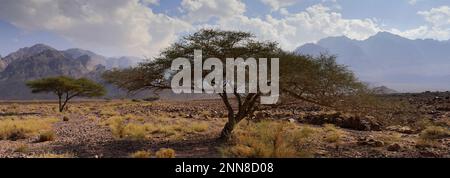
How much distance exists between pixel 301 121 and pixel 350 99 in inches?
562

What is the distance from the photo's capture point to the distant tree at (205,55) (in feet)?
56.6


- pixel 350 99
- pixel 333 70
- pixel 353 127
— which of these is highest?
pixel 333 70

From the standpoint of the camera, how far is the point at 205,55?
1723cm

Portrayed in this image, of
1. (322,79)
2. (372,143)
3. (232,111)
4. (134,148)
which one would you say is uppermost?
(322,79)

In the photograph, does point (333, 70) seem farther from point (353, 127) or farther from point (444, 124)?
point (444, 124)

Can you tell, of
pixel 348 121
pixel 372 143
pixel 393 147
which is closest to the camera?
pixel 393 147

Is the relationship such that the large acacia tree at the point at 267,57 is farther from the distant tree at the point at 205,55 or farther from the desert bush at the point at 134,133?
the desert bush at the point at 134,133

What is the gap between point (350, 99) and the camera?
16797mm

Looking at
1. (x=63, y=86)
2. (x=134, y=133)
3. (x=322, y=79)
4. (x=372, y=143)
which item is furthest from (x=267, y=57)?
(x=63, y=86)

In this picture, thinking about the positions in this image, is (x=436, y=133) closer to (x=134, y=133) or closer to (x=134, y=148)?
(x=134, y=148)

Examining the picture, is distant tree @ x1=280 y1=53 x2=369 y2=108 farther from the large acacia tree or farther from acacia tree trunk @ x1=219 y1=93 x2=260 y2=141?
acacia tree trunk @ x1=219 y1=93 x2=260 y2=141

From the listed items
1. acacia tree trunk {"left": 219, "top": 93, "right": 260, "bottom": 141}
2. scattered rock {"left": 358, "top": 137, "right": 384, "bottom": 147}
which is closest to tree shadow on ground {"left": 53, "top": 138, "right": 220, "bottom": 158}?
acacia tree trunk {"left": 219, "top": 93, "right": 260, "bottom": 141}

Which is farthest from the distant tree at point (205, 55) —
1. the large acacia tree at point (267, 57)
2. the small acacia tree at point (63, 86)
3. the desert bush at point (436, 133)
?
the small acacia tree at point (63, 86)
